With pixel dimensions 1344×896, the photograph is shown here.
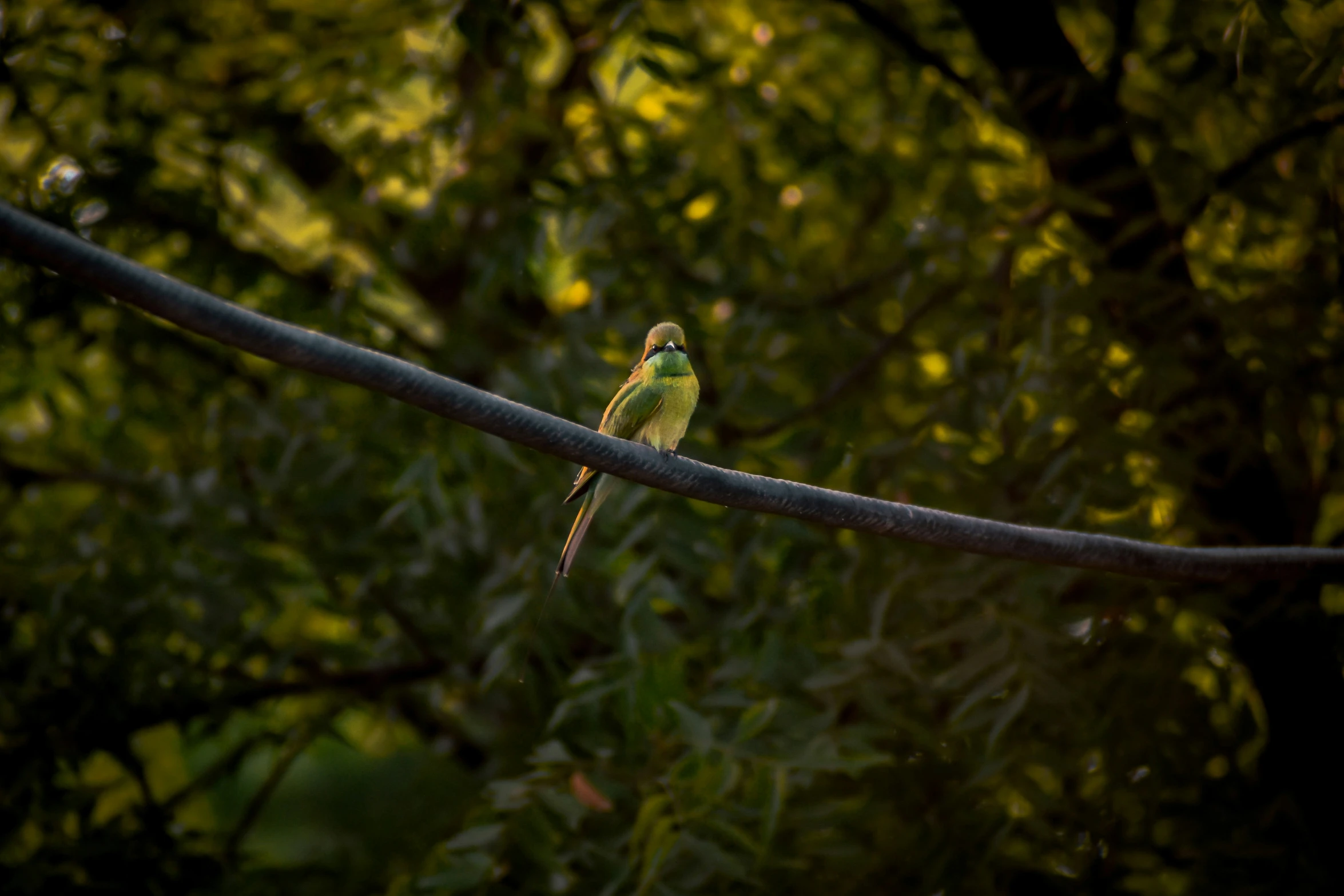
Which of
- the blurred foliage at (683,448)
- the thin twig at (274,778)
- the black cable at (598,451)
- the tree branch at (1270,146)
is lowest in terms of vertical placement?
the thin twig at (274,778)

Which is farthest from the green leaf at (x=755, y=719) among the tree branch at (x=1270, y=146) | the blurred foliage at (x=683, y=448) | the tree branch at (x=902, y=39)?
the tree branch at (x=902, y=39)

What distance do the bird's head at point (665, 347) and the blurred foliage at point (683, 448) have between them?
32 centimetres

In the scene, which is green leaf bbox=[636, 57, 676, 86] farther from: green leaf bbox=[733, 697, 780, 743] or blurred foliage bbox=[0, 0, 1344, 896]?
green leaf bbox=[733, 697, 780, 743]

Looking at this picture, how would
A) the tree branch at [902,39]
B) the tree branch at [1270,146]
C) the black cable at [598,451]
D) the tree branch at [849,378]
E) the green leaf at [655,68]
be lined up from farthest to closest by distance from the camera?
the tree branch at [902,39] → the tree branch at [849,378] → the green leaf at [655,68] → the tree branch at [1270,146] → the black cable at [598,451]

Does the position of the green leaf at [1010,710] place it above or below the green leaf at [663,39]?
below

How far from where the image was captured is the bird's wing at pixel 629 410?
3.01 metres

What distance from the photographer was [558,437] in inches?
73.4

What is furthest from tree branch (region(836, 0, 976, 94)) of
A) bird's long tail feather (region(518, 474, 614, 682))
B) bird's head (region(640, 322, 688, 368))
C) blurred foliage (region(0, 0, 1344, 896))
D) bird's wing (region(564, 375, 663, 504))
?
bird's long tail feather (region(518, 474, 614, 682))

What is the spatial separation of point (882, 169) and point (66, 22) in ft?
10.2

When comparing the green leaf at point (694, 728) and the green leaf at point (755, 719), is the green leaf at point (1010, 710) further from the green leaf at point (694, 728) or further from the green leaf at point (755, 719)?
the green leaf at point (694, 728)

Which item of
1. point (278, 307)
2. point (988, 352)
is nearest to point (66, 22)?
point (278, 307)

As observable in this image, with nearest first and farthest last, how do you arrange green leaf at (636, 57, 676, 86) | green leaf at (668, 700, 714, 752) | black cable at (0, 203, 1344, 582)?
black cable at (0, 203, 1344, 582) → green leaf at (668, 700, 714, 752) → green leaf at (636, 57, 676, 86)

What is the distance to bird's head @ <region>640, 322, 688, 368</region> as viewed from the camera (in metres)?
3.05

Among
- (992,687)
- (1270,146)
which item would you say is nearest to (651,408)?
(992,687)
